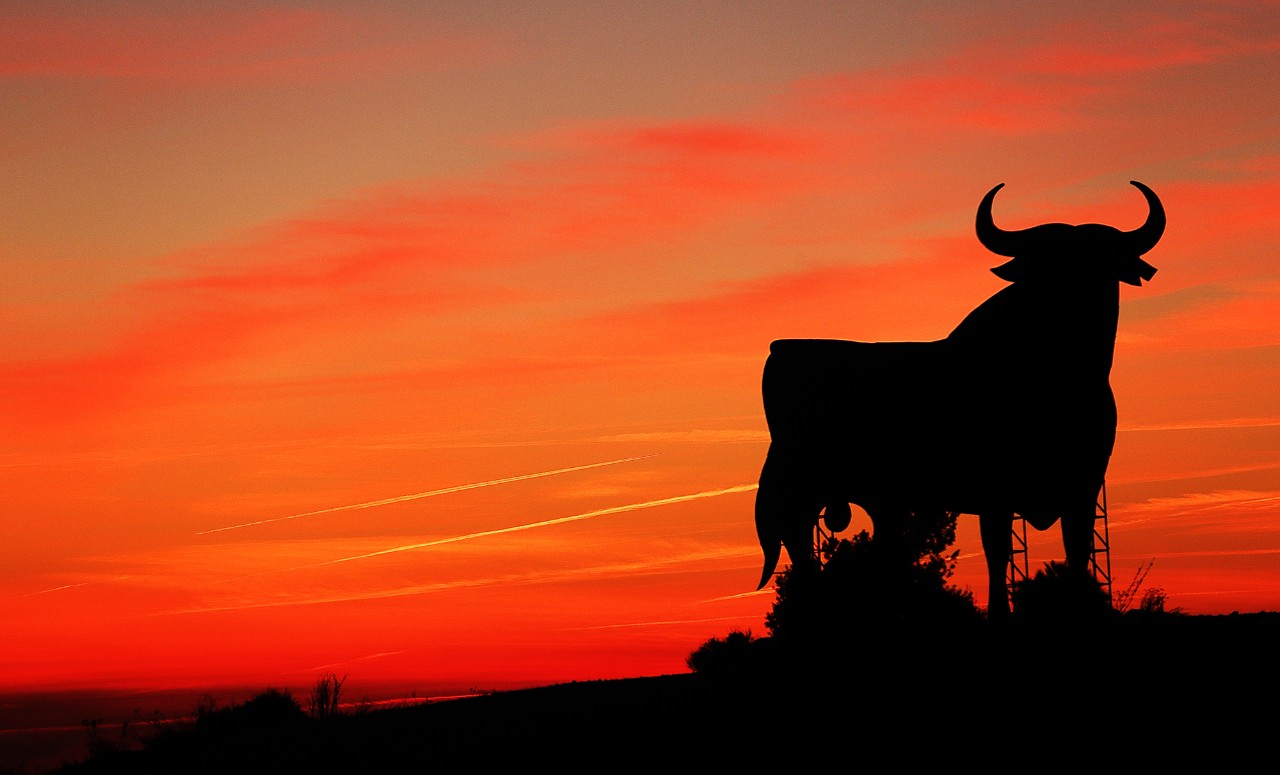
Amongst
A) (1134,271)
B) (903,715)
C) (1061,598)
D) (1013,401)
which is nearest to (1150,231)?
(1134,271)

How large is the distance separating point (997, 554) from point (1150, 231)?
352cm

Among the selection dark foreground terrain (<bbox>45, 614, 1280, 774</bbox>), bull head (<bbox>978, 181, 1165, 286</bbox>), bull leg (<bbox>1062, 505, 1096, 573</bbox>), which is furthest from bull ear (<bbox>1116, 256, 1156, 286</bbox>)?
dark foreground terrain (<bbox>45, 614, 1280, 774</bbox>)

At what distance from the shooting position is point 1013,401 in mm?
14273

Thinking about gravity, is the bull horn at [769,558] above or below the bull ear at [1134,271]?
below

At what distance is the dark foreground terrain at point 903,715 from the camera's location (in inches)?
400

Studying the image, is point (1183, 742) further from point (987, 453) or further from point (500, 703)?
point (500, 703)

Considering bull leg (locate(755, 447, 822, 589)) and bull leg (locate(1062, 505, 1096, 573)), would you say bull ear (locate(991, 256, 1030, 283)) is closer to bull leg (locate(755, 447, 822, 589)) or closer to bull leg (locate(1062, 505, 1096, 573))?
bull leg (locate(1062, 505, 1096, 573))

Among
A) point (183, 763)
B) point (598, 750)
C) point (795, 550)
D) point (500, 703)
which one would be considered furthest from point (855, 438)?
point (183, 763)

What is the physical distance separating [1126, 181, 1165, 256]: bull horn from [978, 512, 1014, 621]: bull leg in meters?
2.94

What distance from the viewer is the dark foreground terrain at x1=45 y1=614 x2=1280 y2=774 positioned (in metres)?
10.2

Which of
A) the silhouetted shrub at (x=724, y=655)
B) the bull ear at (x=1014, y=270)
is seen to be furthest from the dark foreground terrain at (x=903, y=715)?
the bull ear at (x=1014, y=270)

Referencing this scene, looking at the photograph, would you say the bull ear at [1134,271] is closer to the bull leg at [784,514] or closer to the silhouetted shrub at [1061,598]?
the silhouetted shrub at [1061,598]

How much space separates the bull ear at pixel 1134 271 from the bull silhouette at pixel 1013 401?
1 cm

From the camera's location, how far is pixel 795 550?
56.0ft
